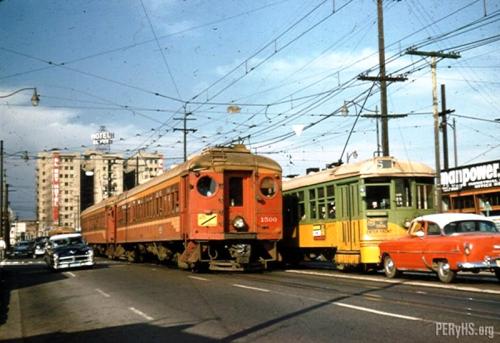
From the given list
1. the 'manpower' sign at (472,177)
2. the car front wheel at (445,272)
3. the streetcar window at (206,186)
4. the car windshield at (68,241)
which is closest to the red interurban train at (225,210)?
the streetcar window at (206,186)

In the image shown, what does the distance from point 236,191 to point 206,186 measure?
123 cm

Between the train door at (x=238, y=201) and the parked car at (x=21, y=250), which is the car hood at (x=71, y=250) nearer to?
the train door at (x=238, y=201)

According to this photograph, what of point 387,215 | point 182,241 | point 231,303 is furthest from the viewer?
point 182,241

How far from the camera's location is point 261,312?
10773mm

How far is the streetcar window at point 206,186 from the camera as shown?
20.9 metres

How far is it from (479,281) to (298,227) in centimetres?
864

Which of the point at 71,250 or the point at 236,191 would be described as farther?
the point at 71,250

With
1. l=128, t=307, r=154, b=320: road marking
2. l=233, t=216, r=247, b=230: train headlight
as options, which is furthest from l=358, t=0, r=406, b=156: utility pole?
l=128, t=307, r=154, b=320: road marking

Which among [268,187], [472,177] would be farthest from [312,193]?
[472,177]

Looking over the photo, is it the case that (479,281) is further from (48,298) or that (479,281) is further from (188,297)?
(48,298)

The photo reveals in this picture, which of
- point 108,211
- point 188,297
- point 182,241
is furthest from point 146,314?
point 108,211

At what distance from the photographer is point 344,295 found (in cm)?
1307

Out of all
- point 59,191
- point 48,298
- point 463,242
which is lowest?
point 48,298

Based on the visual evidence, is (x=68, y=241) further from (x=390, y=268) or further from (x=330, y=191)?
(x=390, y=268)
